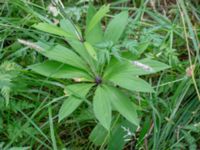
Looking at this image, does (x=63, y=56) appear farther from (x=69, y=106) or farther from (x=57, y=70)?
(x=69, y=106)

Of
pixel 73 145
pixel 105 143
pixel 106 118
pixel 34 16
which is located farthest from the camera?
pixel 34 16

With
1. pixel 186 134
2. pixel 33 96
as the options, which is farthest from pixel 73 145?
pixel 186 134

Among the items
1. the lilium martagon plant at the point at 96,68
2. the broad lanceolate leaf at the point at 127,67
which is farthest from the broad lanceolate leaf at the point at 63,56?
the broad lanceolate leaf at the point at 127,67

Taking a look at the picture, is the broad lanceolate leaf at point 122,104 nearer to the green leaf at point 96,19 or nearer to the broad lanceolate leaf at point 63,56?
the broad lanceolate leaf at point 63,56

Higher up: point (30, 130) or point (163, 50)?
point (163, 50)

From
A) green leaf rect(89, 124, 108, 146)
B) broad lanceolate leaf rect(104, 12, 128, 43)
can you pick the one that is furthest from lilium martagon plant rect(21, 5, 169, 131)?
green leaf rect(89, 124, 108, 146)

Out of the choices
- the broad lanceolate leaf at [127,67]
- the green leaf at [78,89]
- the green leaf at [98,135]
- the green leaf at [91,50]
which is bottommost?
the green leaf at [98,135]

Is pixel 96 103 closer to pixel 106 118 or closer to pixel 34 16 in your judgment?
pixel 106 118

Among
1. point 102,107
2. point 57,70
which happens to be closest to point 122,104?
point 102,107
